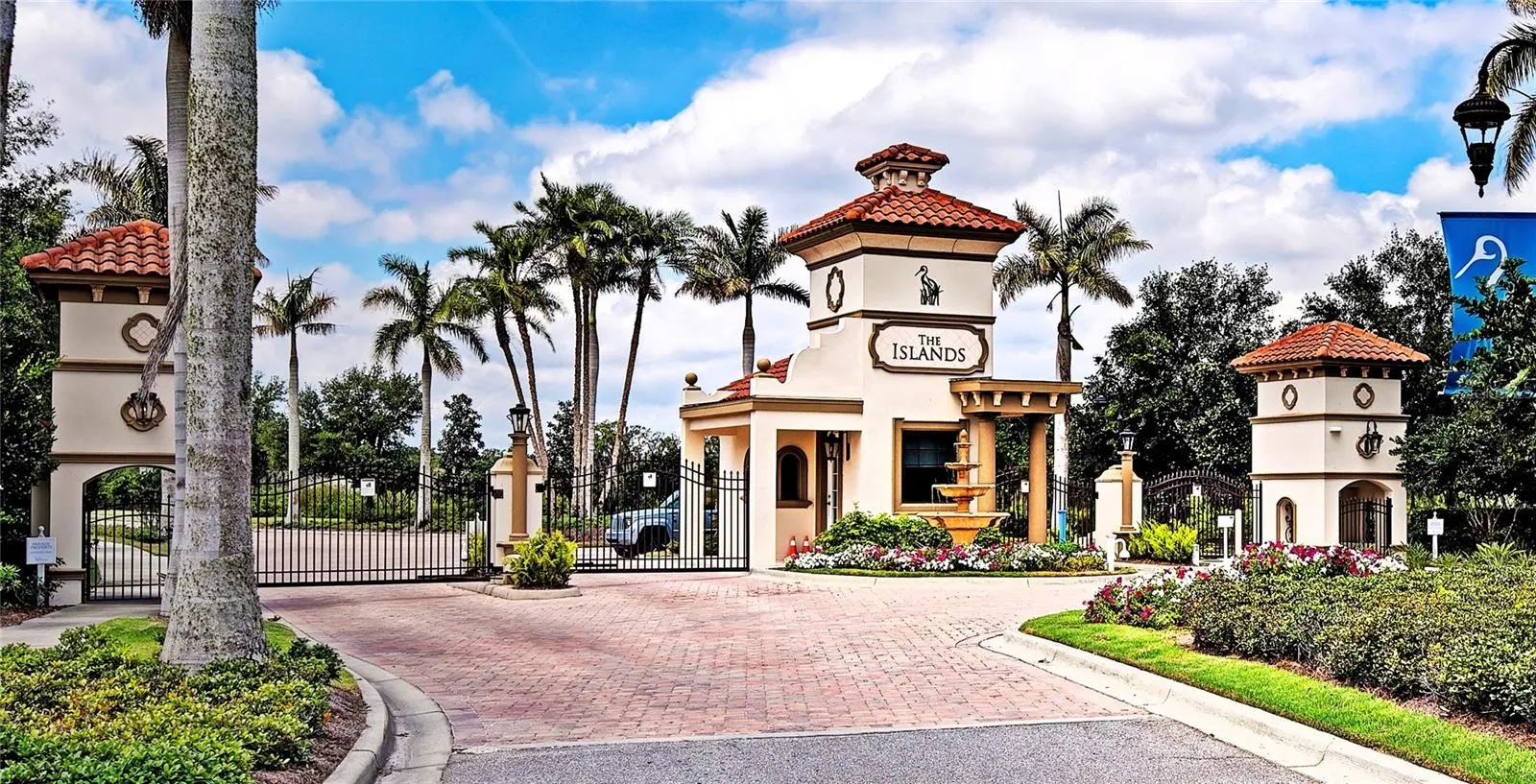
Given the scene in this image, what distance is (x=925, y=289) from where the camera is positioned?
98.6 ft

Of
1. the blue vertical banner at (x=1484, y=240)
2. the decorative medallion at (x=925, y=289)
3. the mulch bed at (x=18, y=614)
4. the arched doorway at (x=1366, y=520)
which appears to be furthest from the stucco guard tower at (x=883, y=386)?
the mulch bed at (x=18, y=614)

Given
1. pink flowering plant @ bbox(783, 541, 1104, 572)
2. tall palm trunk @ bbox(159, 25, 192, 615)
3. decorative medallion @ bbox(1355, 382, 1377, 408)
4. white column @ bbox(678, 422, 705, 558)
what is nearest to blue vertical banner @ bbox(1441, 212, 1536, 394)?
decorative medallion @ bbox(1355, 382, 1377, 408)

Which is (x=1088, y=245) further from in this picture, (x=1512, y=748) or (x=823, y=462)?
(x=1512, y=748)

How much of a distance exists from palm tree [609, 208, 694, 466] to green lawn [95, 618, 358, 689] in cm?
3214

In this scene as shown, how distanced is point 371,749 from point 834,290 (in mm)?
21774

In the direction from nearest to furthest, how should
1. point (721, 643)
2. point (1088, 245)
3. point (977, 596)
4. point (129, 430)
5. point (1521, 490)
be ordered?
point (721, 643) → point (129, 430) → point (977, 596) → point (1521, 490) → point (1088, 245)

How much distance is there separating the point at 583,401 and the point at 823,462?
18.7 m

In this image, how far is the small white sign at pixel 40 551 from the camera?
58.6 ft

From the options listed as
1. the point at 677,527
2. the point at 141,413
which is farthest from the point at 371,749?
the point at 677,527

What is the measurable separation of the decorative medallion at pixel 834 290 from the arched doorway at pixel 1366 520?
10.8 metres

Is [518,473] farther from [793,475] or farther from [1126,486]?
[1126,486]

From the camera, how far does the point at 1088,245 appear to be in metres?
47.1

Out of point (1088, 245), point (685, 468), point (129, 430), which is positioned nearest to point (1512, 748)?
point (129, 430)

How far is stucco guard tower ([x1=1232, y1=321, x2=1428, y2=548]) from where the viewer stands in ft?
101
